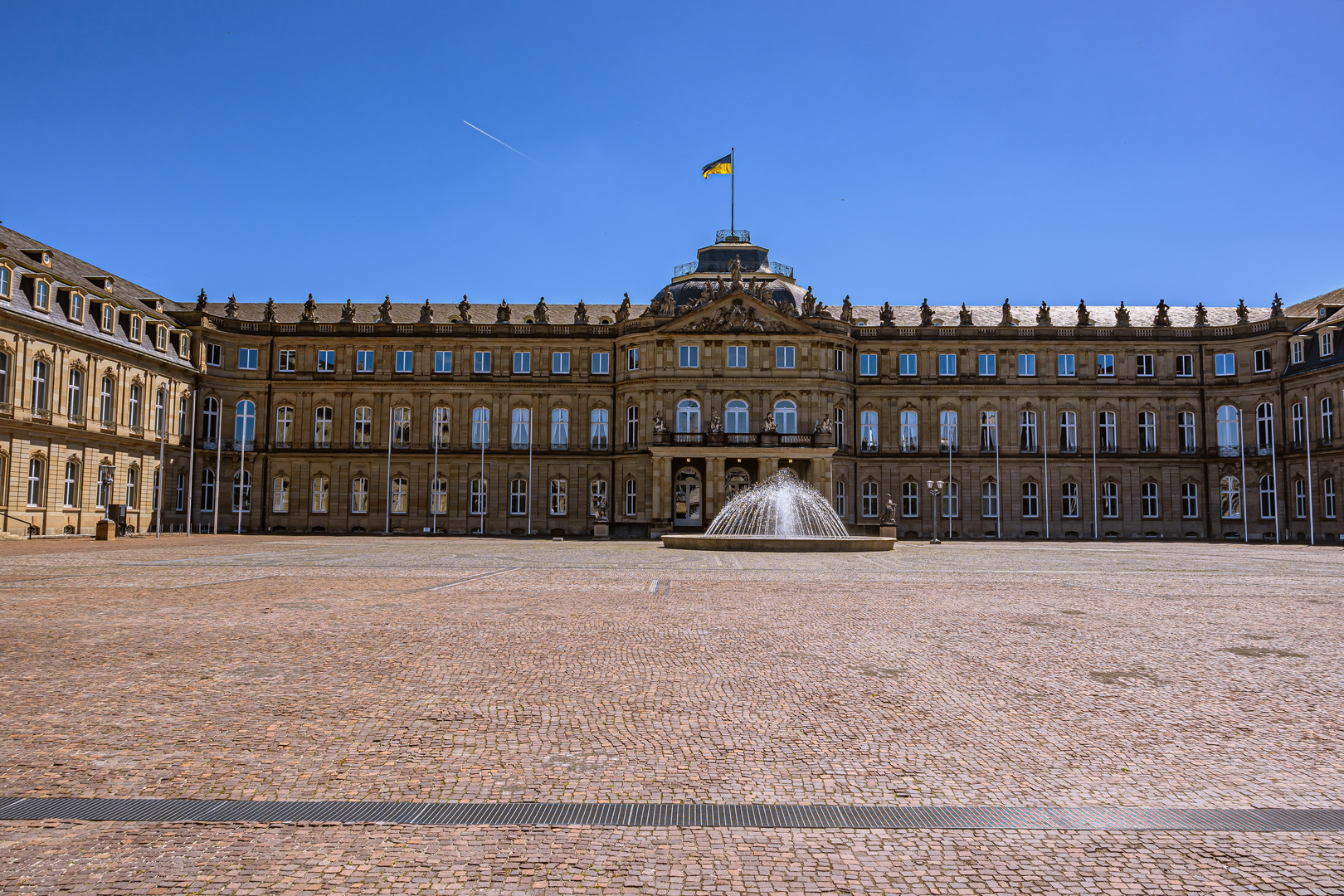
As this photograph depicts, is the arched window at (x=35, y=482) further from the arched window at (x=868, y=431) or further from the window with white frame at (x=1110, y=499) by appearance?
the window with white frame at (x=1110, y=499)

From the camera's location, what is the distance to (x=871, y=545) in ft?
119

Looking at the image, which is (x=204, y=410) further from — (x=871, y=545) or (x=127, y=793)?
(x=127, y=793)

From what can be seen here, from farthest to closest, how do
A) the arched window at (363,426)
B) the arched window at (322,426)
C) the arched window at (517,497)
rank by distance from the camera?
1. the arched window at (363,426)
2. the arched window at (322,426)
3. the arched window at (517,497)

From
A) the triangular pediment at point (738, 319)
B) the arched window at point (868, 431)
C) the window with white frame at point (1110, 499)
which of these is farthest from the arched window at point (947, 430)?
the triangular pediment at point (738, 319)

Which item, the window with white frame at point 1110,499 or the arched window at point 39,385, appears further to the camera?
the window with white frame at point 1110,499

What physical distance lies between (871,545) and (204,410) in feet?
154

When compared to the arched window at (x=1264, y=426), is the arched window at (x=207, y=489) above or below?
below

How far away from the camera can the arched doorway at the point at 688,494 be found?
59.0 meters

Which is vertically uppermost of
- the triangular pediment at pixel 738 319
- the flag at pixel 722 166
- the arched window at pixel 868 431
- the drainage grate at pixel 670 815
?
the flag at pixel 722 166

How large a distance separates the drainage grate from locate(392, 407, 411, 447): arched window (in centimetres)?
5900

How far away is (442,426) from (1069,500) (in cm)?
4324

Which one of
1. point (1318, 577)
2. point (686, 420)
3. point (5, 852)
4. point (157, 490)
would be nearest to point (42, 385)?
point (157, 490)

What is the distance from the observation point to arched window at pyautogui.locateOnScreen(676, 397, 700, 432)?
58.4 metres

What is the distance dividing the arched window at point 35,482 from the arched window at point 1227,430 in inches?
2738
